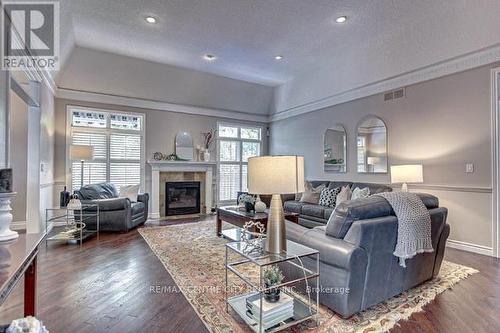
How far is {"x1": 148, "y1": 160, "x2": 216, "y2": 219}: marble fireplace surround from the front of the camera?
641cm

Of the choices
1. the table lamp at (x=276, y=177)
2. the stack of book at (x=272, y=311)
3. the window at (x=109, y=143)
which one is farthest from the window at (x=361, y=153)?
the window at (x=109, y=143)

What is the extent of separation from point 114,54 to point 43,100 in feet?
5.27

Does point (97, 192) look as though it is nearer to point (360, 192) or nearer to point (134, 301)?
point (134, 301)

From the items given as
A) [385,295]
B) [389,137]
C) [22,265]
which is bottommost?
[385,295]

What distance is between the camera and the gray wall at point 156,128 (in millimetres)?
5582

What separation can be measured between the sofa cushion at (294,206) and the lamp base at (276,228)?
3.32 meters

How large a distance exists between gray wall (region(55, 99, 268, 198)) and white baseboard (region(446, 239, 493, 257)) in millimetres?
5634

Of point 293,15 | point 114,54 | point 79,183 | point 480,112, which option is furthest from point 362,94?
point 79,183

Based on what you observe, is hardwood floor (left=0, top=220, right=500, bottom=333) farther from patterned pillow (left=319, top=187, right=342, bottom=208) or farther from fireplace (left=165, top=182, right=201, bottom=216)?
fireplace (left=165, top=182, right=201, bottom=216)

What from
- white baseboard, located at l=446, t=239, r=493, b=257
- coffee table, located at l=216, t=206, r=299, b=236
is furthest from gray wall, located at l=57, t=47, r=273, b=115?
white baseboard, located at l=446, t=239, r=493, b=257

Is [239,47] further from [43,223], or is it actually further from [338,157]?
[43,223]

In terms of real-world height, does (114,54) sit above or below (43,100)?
above

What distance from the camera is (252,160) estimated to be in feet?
6.46

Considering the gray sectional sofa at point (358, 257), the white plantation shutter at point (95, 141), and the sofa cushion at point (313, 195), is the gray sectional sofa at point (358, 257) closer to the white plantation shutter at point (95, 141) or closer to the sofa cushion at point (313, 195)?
the sofa cushion at point (313, 195)
